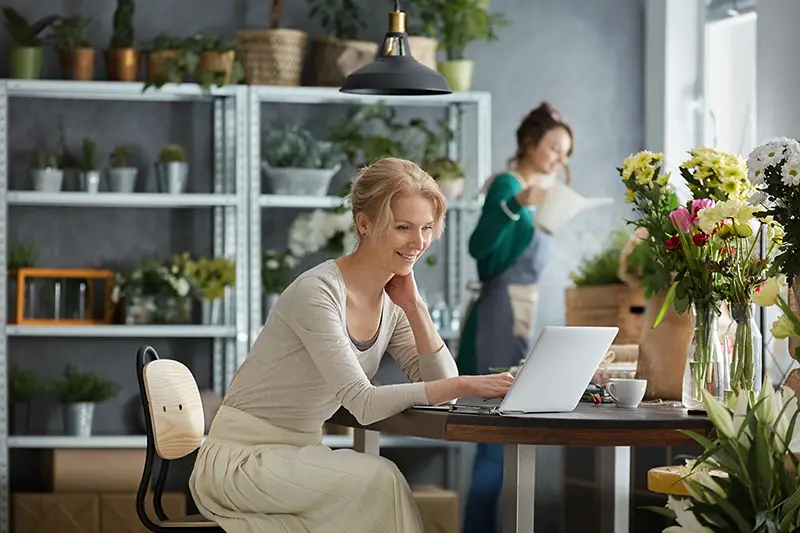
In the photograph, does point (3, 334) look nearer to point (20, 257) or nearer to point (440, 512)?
point (20, 257)

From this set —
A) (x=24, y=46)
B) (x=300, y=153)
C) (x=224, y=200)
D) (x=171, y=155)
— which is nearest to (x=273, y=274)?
(x=224, y=200)

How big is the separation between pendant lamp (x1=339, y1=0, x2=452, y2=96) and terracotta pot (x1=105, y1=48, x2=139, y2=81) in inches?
67.2

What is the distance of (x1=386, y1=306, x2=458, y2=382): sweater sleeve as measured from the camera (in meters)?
3.05

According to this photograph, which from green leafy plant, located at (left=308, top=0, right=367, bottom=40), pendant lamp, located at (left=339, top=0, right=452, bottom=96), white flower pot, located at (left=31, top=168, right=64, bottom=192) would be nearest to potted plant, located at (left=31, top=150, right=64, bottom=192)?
white flower pot, located at (left=31, top=168, right=64, bottom=192)

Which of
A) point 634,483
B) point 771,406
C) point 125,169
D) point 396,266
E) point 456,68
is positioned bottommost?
point 634,483

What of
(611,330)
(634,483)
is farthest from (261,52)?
(611,330)

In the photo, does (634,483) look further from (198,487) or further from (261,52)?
(261,52)

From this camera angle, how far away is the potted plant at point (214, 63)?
5.23 metres

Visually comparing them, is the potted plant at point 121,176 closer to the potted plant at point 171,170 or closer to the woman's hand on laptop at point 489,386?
the potted plant at point 171,170

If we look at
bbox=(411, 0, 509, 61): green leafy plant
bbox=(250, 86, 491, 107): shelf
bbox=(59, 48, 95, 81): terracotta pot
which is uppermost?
bbox=(411, 0, 509, 61): green leafy plant

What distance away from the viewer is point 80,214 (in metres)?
5.55

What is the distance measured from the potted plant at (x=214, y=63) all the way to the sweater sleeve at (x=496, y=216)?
1.20 meters

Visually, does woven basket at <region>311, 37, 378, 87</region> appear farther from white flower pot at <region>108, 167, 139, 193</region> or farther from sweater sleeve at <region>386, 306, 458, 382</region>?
sweater sleeve at <region>386, 306, 458, 382</region>

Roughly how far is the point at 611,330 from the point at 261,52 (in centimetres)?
303
